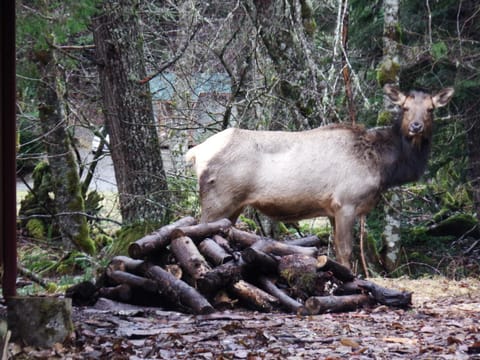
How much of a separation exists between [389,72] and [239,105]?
2.40 metres

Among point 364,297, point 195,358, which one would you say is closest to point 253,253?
point 364,297

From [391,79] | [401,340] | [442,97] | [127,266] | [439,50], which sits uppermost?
[439,50]

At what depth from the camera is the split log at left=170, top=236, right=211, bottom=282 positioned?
693 cm

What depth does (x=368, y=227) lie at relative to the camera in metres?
13.9

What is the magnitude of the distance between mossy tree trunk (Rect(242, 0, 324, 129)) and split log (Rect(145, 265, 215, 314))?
203 inches

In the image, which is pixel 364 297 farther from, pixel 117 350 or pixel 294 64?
pixel 294 64

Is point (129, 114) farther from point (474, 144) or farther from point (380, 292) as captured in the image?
point (474, 144)

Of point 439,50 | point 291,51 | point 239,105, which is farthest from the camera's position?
point 239,105

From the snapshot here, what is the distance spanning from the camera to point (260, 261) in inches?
283

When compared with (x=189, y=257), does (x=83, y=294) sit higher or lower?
lower

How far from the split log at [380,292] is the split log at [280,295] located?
0.68m

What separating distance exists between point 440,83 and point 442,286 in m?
4.81

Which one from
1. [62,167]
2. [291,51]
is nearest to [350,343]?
[291,51]

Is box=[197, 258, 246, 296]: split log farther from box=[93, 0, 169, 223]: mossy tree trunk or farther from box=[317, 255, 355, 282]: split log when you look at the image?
box=[93, 0, 169, 223]: mossy tree trunk
